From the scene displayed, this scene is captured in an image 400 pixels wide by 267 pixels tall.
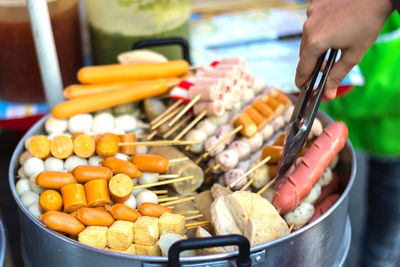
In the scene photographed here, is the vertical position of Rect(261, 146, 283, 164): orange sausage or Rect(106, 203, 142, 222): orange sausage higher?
Rect(261, 146, 283, 164): orange sausage

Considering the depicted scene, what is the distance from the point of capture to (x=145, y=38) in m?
2.13

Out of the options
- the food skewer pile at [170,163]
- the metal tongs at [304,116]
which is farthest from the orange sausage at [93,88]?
the metal tongs at [304,116]

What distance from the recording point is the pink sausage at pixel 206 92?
1.65m

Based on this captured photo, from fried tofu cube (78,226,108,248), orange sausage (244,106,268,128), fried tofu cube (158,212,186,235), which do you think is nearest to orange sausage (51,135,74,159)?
fried tofu cube (78,226,108,248)

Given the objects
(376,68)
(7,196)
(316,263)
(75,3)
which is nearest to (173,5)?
(75,3)

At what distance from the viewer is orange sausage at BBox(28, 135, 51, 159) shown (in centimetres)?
150

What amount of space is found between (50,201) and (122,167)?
26 cm

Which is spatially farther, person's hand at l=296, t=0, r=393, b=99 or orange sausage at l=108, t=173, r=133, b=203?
orange sausage at l=108, t=173, r=133, b=203

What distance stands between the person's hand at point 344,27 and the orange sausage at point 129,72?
2.59 ft

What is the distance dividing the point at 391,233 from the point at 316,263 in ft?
4.47

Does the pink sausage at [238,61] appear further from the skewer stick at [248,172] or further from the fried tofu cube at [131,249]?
the fried tofu cube at [131,249]

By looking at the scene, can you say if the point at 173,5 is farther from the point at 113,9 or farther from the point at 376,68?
A: the point at 376,68

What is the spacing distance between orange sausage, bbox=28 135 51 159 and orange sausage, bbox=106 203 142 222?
344 mm

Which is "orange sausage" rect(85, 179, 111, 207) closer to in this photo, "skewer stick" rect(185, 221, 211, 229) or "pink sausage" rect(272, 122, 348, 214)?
"skewer stick" rect(185, 221, 211, 229)
